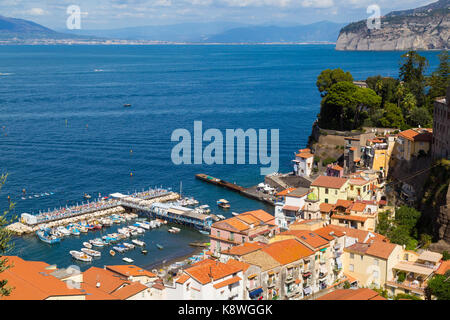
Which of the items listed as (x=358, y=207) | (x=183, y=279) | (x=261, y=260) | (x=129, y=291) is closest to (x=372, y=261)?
(x=261, y=260)

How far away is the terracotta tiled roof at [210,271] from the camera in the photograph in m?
20.5

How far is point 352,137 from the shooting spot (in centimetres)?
A: 4259

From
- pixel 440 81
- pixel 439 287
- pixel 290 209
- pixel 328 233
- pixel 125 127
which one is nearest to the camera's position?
pixel 439 287

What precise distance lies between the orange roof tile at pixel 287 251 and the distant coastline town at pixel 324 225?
70 millimetres

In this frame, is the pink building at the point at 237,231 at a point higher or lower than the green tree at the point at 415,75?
lower

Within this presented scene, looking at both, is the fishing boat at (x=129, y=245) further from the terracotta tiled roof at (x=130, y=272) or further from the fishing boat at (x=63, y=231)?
the terracotta tiled roof at (x=130, y=272)

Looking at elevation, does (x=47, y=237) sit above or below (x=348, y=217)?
below

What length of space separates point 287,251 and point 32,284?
10589 mm

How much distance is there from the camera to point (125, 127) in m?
72.6

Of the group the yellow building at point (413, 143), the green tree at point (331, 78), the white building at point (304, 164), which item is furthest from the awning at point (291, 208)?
the green tree at point (331, 78)

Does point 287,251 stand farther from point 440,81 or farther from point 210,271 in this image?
point 440,81

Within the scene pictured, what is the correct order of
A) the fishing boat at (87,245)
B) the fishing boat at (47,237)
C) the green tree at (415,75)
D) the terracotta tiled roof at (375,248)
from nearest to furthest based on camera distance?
the terracotta tiled roof at (375,248)
the fishing boat at (87,245)
the fishing boat at (47,237)
the green tree at (415,75)
